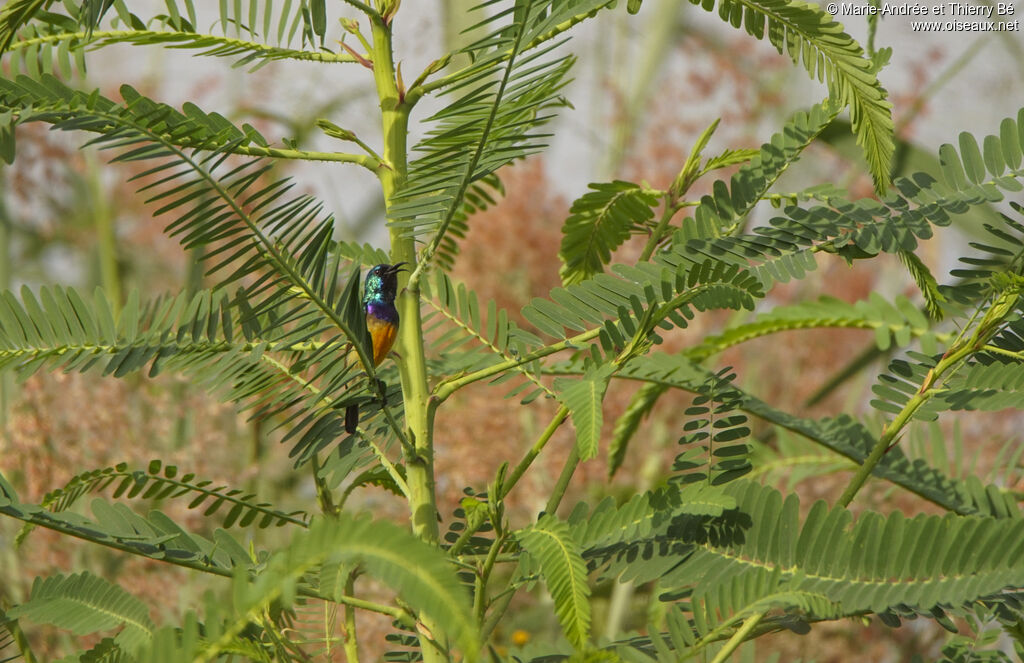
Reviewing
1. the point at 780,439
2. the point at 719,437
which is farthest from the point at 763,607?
the point at 780,439

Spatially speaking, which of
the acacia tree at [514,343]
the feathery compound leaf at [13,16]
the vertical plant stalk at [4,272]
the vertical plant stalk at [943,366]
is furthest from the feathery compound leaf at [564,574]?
the vertical plant stalk at [4,272]

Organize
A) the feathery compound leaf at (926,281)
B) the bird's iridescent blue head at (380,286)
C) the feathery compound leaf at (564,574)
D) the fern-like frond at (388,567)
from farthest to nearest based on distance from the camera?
the bird's iridescent blue head at (380,286) < the feathery compound leaf at (926,281) < the feathery compound leaf at (564,574) < the fern-like frond at (388,567)

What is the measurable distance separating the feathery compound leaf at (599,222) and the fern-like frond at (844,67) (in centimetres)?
19

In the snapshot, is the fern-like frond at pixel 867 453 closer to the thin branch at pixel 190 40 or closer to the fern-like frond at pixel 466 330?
the fern-like frond at pixel 466 330

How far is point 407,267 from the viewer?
73 cm

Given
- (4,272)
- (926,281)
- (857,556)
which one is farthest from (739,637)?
(4,272)

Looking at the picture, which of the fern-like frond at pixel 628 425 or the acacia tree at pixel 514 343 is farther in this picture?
the fern-like frond at pixel 628 425

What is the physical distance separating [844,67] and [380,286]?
423 mm

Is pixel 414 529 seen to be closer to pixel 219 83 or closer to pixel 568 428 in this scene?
pixel 568 428

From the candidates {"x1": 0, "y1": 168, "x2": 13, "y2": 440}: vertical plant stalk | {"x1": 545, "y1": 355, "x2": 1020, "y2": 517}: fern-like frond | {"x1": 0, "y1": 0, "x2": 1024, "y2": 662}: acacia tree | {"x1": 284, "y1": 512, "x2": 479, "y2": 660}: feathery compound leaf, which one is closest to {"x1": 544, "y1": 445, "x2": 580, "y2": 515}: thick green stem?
{"x1": 0, "y1": 0, "x2": 1024, "y2": 662}: acacia tree

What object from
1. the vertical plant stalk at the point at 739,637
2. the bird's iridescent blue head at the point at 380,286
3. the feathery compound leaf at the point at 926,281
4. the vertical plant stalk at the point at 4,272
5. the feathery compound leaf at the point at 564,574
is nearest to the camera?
the feathery compound leaf at the point at 564,574

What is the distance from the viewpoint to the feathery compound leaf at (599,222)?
857mm

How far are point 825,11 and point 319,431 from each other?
0.47 metres

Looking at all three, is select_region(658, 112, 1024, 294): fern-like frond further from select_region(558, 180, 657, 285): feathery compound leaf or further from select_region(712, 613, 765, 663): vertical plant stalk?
select_region(712, 613, 765, 663): vertical plant stalk
